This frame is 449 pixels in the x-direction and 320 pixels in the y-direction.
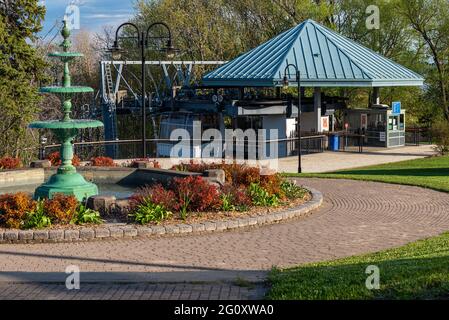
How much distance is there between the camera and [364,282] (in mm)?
7922

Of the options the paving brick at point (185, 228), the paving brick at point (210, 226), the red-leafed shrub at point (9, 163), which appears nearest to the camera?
the paving brick at point (185, 228)

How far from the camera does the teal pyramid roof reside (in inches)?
1564

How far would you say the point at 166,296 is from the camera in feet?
26.3

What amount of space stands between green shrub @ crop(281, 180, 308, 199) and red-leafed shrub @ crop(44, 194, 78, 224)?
569cm

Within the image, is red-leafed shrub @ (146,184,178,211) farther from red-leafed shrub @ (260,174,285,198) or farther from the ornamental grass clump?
the ornamental grass clump

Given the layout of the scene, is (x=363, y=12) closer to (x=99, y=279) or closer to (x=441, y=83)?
(x=441, y=83)

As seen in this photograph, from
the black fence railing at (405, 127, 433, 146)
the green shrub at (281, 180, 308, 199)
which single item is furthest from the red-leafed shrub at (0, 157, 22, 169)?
the black fence railing at (405, 127, 433, 146)

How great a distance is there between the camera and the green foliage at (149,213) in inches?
537

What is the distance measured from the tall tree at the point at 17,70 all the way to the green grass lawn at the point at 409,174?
1346cm

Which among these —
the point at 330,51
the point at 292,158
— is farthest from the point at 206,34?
the point at 292,158

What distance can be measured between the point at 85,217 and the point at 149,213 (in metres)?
1.29

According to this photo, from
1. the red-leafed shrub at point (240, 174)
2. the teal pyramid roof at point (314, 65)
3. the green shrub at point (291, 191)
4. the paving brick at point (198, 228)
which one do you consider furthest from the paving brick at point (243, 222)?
the teal pyramid roof at point (314, 65)

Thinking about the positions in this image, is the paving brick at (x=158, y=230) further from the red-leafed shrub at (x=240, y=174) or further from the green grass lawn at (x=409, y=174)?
the green grass lawn at (x=409, y=174)
